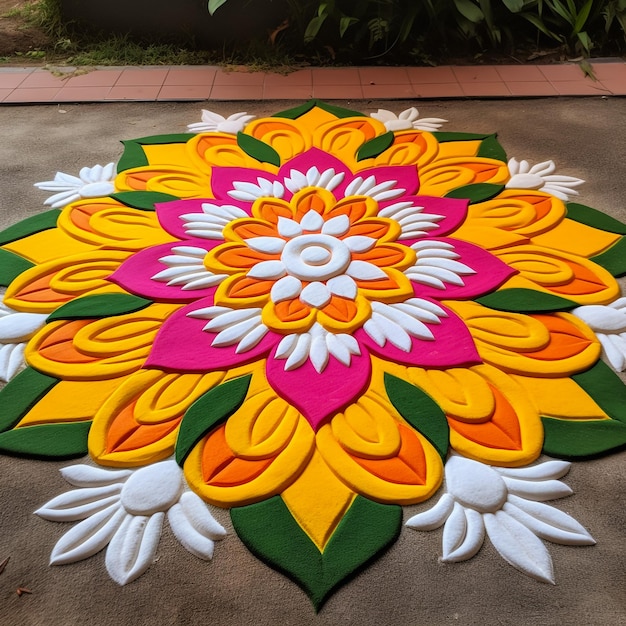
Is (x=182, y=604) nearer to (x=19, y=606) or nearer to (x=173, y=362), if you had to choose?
(x=19, y=606)

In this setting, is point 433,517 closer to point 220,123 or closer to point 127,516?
point 127,516

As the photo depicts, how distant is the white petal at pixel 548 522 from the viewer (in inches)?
43.0

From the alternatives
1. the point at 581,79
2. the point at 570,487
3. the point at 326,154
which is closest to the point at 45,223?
the point at 326,154

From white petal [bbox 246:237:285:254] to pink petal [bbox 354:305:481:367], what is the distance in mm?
430

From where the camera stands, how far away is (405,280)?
163 centimetres

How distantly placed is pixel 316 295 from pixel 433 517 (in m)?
0.69

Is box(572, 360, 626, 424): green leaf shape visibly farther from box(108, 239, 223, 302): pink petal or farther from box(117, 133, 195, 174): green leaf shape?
box(117, 133, 195, 174): green leaf shape

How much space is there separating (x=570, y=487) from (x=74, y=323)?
1.31 m

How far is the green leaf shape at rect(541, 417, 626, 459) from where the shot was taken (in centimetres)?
123

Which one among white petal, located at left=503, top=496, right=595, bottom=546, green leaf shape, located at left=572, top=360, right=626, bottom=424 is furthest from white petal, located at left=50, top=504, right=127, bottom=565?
green leaf shape, located at left=572, top=360, right=626, bottom=424

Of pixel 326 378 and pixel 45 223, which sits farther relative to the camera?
pixel 45 223

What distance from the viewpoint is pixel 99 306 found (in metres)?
1.57

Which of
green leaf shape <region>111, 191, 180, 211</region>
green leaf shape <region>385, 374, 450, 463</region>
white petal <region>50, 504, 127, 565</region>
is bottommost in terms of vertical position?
green leaf shape <region>385, 374, 450, 463</region>

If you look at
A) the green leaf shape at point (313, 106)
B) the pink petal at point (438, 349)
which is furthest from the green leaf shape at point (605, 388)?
the green leaf shape at point (313, 106)
